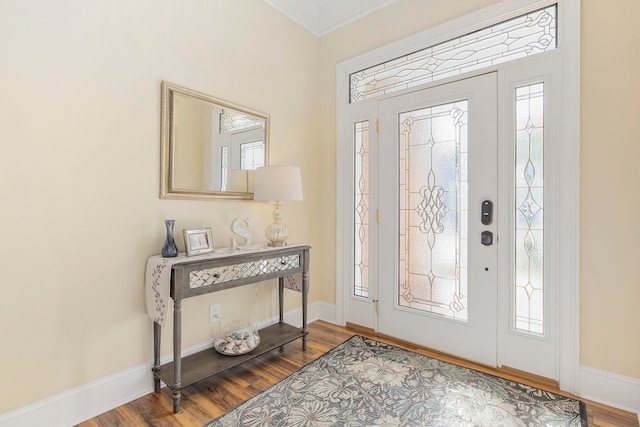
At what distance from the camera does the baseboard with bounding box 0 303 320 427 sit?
1.55 m

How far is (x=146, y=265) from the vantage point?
1.96 m

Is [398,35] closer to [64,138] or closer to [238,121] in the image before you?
[238,121]

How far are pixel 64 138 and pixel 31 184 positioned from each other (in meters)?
0.28

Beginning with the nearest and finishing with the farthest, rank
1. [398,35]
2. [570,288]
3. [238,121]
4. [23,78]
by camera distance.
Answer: [23,78] → [570,288] → [238,121] → [398,35]

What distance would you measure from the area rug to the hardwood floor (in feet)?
0.27

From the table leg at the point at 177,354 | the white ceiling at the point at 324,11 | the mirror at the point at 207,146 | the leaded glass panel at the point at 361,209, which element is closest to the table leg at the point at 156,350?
the table leg at the point at 177,354

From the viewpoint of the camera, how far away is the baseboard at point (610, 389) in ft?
5.82

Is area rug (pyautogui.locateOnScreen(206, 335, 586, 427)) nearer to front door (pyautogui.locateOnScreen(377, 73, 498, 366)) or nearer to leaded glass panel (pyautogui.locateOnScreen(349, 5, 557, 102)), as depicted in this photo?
front door (pyautogui.locateOnScreen(377, 73, 498, 366))

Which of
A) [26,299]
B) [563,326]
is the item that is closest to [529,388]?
[563,326]

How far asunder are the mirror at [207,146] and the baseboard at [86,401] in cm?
112

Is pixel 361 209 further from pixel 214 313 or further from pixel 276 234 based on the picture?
pixel 214 313

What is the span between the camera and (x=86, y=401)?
172cm

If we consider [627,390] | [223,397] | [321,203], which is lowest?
[223,397]

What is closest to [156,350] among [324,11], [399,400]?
[399,400]
